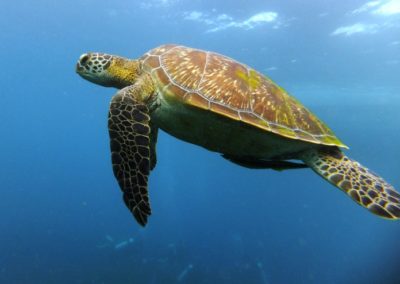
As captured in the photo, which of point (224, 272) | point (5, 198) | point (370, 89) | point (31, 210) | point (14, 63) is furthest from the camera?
point (14, 63)

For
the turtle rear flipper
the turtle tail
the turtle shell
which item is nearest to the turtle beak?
the turtle shell

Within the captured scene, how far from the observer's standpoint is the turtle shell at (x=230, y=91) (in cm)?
353

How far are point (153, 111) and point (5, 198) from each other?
97.4 ft

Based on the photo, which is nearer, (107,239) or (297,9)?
(297,9)

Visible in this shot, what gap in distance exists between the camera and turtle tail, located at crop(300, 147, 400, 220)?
3346mm

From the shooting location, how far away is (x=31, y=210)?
2519cm

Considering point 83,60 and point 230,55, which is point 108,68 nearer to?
point 83,60

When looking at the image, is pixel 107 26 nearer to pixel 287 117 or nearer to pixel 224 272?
pixel 224 272

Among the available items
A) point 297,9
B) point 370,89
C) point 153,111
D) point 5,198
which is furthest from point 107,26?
point 370,89

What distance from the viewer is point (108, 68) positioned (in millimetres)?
4047

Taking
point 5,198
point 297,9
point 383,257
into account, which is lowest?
point 5,198

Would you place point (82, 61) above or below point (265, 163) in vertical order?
above

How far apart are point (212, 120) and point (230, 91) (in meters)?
0.40

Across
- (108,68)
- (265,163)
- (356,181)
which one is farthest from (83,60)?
(356,181)
